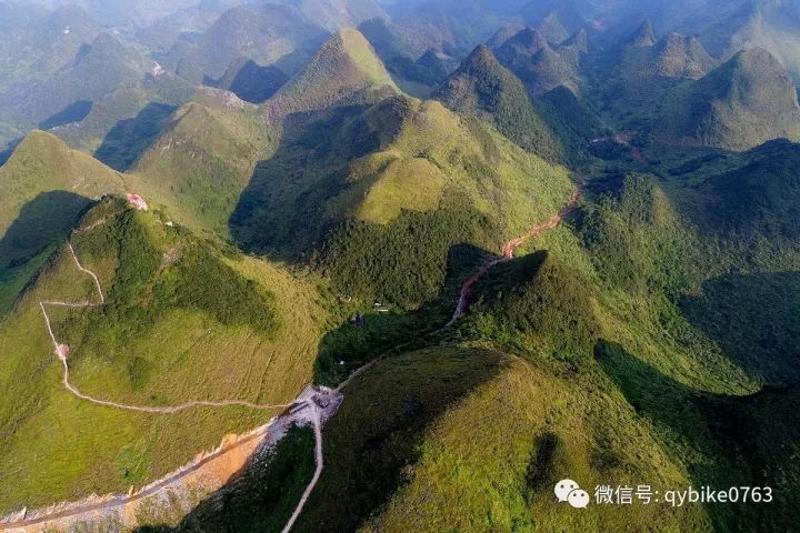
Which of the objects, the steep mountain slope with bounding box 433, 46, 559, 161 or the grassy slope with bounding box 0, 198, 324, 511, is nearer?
the grassy slope with bounding box 0, 198, 324, 511

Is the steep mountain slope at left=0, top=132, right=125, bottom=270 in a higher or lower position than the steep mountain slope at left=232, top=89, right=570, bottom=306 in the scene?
higher

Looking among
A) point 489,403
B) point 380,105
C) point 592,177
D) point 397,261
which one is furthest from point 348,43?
point 489,403

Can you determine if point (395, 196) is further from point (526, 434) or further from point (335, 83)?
point (335, 83)

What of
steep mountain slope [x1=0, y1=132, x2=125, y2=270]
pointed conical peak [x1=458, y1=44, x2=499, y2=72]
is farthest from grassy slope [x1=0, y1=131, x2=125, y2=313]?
pointed conical peak [x1=458, y1=44, x2=499, y2=72]

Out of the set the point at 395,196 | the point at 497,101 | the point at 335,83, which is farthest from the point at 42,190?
the point at 497,101

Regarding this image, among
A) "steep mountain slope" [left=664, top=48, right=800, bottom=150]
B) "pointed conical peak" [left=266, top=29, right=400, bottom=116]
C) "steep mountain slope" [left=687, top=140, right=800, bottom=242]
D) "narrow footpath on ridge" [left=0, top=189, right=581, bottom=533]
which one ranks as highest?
"narrow footpath on ridge" [left=0, top=189, right=581, bottom=533]

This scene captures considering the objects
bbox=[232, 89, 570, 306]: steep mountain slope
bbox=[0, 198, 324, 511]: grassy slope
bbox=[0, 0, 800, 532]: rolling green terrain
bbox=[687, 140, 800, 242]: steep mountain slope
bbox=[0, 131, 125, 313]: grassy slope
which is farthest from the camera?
bbox=[687, 140, 800, 242]: steep mountain slope

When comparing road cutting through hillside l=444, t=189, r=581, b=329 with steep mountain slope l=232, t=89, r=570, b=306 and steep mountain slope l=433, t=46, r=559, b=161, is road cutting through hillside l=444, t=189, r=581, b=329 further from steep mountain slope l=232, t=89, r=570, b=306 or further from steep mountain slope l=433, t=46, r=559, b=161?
steep mountain slope l=433, t=46, r=559, b=161

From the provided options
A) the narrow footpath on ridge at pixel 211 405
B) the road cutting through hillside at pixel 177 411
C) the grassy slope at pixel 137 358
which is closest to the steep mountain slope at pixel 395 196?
the grassy slope at pixel 137 358
